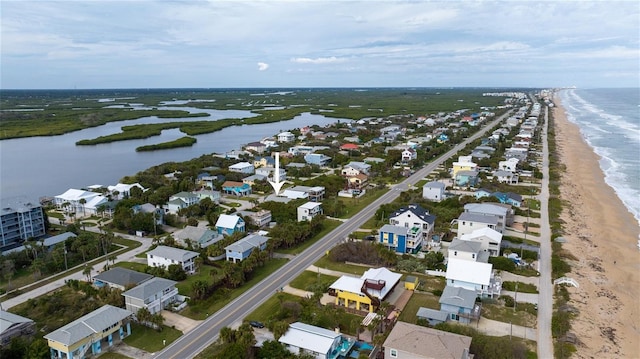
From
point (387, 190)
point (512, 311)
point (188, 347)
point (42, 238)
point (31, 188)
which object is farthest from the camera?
point (31, 188)

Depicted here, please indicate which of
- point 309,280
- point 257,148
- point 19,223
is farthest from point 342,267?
point 257,148

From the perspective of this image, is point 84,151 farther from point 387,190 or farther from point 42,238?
point 387,190

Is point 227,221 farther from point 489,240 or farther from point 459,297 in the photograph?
point 489,240

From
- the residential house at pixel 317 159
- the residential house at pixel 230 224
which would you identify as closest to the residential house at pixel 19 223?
the residential house at pixel 230 224

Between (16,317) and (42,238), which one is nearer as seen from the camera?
(16,317)

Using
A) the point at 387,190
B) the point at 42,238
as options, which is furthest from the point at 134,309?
the point at 387,190

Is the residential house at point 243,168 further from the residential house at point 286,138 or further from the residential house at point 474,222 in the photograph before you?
the residential house at point 474,222
